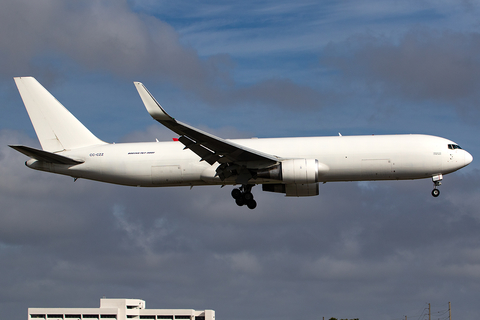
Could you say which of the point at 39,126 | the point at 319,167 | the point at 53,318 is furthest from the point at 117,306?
the point at 319,167

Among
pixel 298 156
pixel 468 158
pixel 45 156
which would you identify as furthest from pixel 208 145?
pixel 468 158

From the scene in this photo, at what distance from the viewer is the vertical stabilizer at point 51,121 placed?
1475 inches

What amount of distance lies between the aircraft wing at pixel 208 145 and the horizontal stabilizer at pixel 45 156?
8.41 m

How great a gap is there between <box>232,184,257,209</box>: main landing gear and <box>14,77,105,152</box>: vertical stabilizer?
9553 millimetres

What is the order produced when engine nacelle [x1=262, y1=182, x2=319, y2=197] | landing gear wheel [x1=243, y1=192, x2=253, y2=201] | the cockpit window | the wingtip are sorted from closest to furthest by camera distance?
1. the wingtip
2. the cockpit window
3. landing gear wheel [x1=243, y1=192, x2=253, y2=201]
4. engine nacelle [x1=262, y1=182, x2=319, y2=197]

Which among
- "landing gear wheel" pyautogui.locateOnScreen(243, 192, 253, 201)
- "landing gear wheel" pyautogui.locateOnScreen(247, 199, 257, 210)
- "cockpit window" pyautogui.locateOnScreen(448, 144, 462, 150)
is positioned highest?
"cockpit window" pyautogui.locateOnScreen(448, 144, 462, 150)

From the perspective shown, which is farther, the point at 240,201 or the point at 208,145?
the point at 240,201

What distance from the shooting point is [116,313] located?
355ft

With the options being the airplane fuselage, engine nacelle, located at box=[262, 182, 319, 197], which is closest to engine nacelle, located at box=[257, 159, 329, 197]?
the airplane fuselage

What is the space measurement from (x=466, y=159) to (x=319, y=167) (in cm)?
898

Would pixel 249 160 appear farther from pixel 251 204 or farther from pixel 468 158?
Result: pixel 468 158

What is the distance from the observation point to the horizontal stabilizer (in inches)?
1321

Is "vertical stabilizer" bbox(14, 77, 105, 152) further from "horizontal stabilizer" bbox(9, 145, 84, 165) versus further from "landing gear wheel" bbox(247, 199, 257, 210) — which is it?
"landing gear wheel" bbox(247, 199, 257, 210)

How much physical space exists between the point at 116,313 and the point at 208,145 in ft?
278
